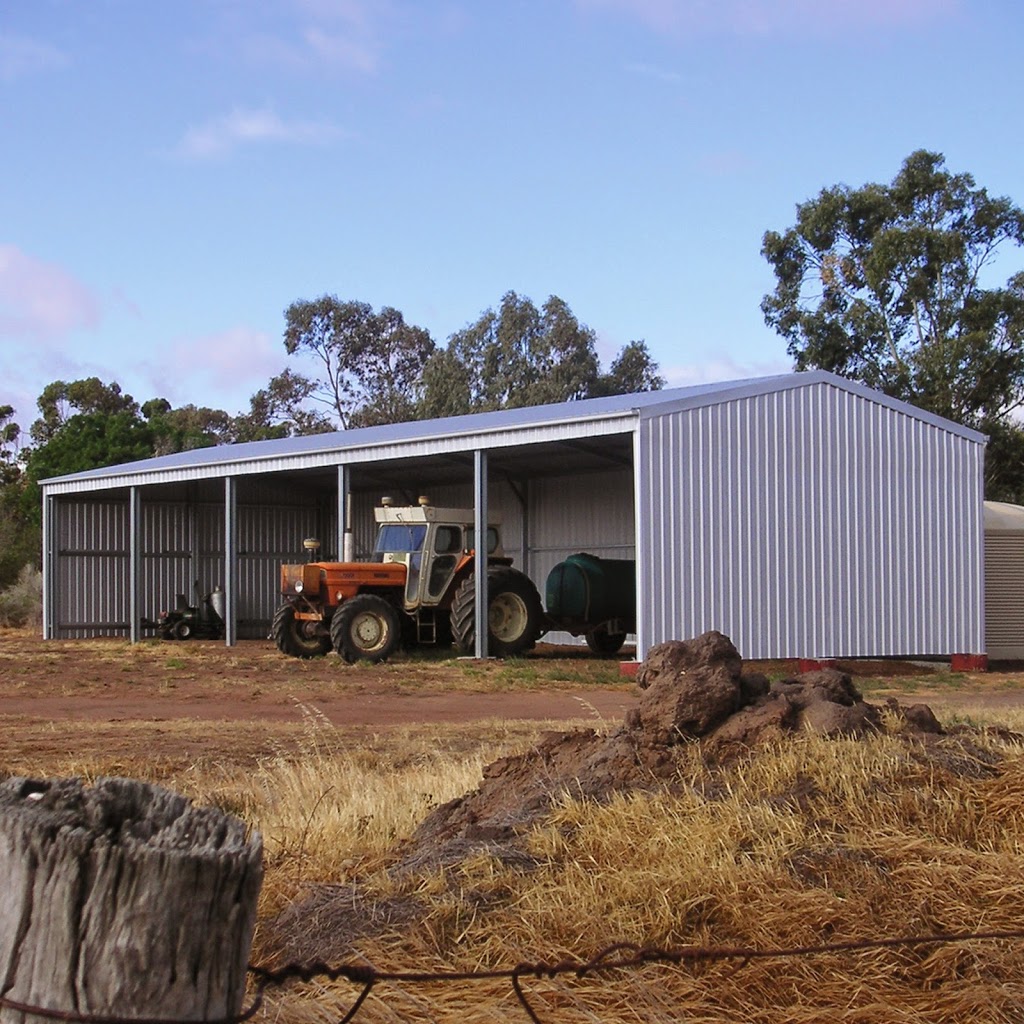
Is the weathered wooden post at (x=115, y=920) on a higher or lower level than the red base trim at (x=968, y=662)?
higher

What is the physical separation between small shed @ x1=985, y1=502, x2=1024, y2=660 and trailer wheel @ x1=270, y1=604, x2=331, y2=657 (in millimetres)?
11860

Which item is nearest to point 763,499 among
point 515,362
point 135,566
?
point 135,566

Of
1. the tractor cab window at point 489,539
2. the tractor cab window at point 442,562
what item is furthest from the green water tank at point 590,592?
the tractor cab window at point 442,562

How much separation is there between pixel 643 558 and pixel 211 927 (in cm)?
1691

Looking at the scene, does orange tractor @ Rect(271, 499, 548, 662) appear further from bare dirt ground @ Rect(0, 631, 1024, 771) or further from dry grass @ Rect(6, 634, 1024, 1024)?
dry grass @ Rect(6, 634, 1024, 1024)

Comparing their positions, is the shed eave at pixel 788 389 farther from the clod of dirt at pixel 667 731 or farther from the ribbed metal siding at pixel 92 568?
the ribbed metal siding at pixel 92 568

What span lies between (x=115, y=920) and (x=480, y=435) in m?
19.8

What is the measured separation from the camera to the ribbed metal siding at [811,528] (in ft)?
64.3

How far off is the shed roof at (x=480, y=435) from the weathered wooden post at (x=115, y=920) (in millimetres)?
17084

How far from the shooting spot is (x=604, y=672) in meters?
20.9

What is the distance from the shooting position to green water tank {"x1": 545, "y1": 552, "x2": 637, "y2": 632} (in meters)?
24.2

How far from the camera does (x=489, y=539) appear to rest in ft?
79.8

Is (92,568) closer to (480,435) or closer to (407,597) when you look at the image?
(407,597)

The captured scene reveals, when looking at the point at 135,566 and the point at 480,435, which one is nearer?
the point at 480,435
